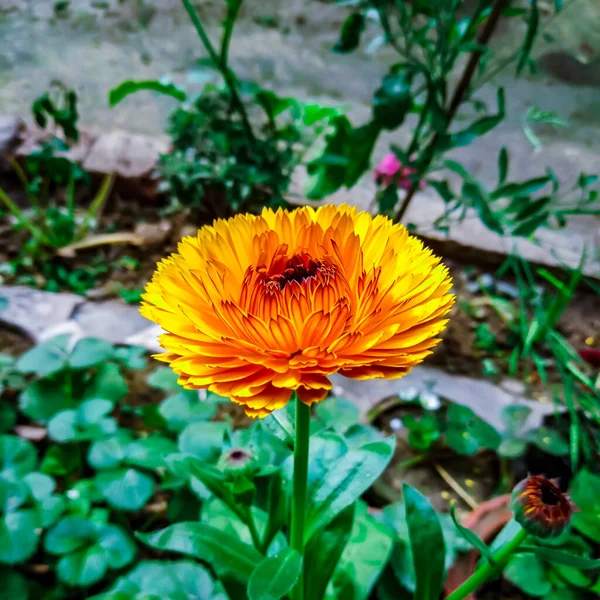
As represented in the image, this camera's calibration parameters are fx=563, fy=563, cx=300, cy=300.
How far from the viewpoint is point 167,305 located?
0.43 m

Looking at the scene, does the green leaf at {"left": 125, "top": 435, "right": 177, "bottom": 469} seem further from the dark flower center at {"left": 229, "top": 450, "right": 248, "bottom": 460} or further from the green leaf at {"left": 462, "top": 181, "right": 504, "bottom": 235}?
the green leaf at {"left": 462, "top": 181, "right": 504, "bottom": 235}

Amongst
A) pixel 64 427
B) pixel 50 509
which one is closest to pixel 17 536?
pixel 50 509

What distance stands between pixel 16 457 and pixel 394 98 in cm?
83

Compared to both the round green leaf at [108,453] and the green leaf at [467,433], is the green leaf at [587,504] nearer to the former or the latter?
the green leaf at [467,433]

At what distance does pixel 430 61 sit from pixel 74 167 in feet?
3.46

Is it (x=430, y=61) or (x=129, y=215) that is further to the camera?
(x=129, y=215)

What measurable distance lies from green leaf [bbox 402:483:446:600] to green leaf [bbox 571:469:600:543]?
0.30 m

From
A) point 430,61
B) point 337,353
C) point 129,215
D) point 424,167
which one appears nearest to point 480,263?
point 424,167

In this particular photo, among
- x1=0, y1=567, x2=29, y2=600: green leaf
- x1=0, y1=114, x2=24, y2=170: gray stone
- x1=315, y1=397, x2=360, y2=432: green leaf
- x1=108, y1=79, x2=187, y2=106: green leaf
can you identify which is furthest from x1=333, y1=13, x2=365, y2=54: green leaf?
x1=0, y1=114, x2=24, y2=170: gray stone

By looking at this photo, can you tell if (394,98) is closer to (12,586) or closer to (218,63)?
(218,63)

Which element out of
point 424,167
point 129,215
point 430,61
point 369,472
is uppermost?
point 430,61

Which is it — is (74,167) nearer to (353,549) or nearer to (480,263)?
(480,263)

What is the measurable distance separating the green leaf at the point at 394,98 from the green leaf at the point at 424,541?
0.66 m

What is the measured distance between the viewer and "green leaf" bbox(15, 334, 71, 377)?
92 centimetres
